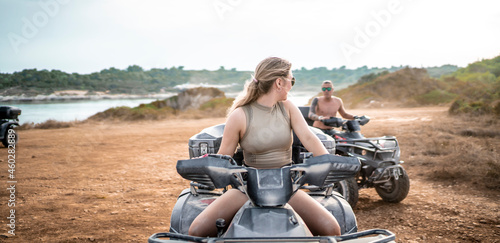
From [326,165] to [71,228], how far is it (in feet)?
14.2

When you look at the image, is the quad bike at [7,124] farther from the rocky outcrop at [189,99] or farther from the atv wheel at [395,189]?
the rocky outcrop at [189,99]

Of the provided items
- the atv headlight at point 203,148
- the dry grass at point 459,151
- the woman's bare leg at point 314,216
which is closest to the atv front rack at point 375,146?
the dry grass at point 459,151

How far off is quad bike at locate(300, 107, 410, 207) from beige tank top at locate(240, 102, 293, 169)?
10.4ft

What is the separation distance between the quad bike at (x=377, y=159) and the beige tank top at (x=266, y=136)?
10.4 ft

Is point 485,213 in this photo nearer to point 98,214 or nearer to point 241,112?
point 241,112

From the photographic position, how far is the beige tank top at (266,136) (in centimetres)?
246

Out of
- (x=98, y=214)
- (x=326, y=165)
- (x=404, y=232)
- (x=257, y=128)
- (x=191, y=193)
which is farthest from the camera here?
(x=98, y=214)

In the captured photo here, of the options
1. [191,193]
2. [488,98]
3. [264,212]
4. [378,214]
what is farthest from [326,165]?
Answer: [488,98]

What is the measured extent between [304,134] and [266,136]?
27 cm

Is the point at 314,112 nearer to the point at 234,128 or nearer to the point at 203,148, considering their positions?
the point at 203,148

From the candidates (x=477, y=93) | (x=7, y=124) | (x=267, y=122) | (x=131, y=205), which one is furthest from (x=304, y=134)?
(x=477, y=93)

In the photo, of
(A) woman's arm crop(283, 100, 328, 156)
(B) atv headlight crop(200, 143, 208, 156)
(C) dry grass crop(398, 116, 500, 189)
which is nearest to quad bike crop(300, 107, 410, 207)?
(C) dry grass crop(398, 116, 500, 189)

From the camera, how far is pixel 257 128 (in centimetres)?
246

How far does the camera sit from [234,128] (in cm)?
247
